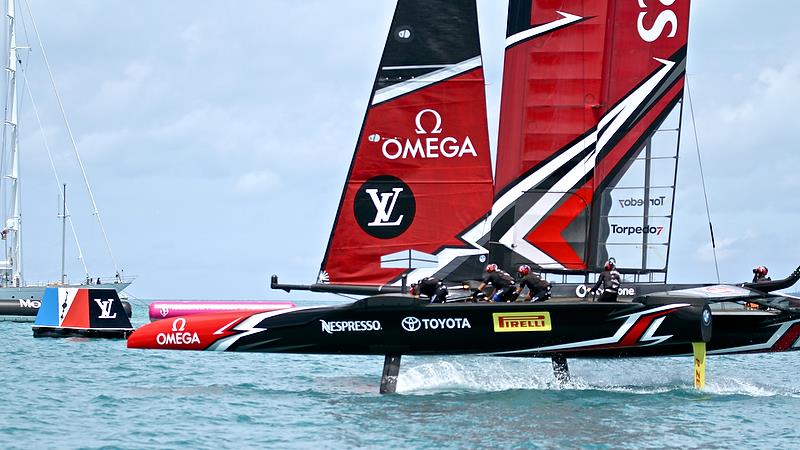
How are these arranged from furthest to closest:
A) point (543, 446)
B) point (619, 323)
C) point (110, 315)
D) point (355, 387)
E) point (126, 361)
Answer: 1. point (110, 315)
2. point (126, 361)
3. point (355, 387)
4. point (619, 323)
5. point (543, 446)

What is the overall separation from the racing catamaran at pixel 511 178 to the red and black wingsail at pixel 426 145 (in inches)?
0.9

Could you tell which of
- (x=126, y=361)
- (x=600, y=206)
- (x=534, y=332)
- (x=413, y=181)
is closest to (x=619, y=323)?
(x=534, y=332)

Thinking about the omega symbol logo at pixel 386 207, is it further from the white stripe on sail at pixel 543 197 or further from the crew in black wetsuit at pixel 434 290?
the crew in black wetsuit at pixel 434 290

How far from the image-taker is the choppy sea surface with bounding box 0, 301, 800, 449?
12602 mm

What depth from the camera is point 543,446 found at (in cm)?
1206

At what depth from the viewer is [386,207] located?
58.5 ft

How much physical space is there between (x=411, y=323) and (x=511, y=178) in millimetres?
3555

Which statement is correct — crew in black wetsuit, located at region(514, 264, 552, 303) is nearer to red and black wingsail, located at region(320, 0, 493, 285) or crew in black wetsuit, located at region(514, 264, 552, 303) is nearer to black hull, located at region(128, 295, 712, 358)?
black hull, located at region(128, 295, 712, 358)

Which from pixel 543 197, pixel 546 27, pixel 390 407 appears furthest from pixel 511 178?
pixel 390 407

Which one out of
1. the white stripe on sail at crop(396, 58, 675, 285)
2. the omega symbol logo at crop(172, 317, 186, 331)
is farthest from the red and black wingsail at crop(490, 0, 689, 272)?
the omega symbol logo at crop(172, 317, 186, 331)

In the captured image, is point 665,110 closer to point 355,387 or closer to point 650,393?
point 650,393

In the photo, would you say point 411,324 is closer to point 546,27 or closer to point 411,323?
point 411,323

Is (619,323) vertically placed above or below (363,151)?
below

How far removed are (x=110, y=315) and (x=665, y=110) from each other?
14.7 meters
